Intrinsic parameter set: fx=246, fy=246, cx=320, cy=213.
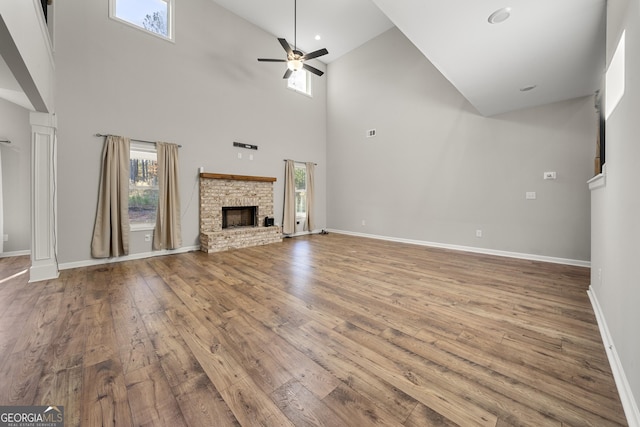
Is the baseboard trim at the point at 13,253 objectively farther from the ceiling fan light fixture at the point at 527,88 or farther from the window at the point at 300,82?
the ceiling fan light fixture at the point at 527,88

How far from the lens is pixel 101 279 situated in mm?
3234

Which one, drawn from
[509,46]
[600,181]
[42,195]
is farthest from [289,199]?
[600,181]

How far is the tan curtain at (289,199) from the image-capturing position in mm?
6545

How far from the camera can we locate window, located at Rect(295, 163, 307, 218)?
23.1ft

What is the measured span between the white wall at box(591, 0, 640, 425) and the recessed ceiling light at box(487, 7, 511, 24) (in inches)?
26.9

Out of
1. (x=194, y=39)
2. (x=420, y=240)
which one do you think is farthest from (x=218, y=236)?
(x=420, y=240)

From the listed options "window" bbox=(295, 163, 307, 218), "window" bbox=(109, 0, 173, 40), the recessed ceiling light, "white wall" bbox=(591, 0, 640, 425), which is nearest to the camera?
"white wall" bbox=(591, 0, 640, 425)

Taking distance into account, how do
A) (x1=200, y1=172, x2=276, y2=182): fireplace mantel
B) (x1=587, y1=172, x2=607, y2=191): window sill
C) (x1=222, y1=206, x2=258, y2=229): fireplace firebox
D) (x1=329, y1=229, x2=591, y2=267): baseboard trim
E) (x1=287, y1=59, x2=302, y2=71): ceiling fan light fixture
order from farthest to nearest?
(x1=222, y1=206, x2=258, y2=229): fireplace firebox
(x1=200, y1=172, x2=276, y2=182): fireplace mantel
(x1=287, y1=59, x2=302, y2=71): ceiling fan light fixture
(x1=329, y1=229, x2=591, y2=267): baseboard trim
(x1=587, y1=172, x2=607, y2=191): window sill

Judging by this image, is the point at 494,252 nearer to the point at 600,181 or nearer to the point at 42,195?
the point at 600,181

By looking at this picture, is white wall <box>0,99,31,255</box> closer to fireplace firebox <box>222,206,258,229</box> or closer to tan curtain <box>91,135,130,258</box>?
tan curtain <box>91,135,130,258</box>

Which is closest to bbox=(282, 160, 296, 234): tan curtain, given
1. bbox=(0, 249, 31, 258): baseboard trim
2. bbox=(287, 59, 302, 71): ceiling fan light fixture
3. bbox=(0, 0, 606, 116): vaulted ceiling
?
bbox=(287, 59, 302, 71): ceiling fan light fixture

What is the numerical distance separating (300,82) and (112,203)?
5.55 m

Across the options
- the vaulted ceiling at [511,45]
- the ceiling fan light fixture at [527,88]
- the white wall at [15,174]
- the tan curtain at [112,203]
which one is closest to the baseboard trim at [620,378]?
the vaulted ceiling at [511,45]

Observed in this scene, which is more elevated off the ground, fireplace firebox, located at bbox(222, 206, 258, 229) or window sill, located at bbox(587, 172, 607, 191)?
window sill, located at bbox(587, 172, 607, 191)
